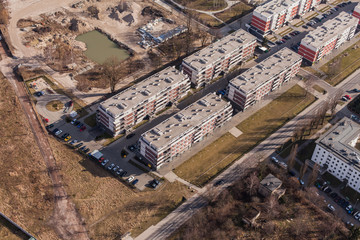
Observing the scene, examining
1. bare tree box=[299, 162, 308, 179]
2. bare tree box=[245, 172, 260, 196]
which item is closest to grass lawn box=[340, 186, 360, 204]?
bare tree box=[299, 162, 308, 179]

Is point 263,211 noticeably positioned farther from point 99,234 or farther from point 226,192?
point 99,234

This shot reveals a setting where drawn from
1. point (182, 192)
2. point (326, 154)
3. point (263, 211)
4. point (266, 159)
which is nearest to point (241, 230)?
point (263, 211)

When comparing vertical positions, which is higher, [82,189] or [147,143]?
[147,143]

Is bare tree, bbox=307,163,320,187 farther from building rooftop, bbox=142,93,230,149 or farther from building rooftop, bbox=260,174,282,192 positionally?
building rooftop, bbox=142,93,230,149

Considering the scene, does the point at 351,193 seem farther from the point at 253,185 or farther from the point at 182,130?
the point at 182,130

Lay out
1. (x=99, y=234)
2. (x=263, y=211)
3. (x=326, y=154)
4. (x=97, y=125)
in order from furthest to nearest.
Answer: (x=97, y=125) < (x=326, y=154) < (x=263, y=211) < (x=99, y=234)

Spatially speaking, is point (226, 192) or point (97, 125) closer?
point (226, 192)
